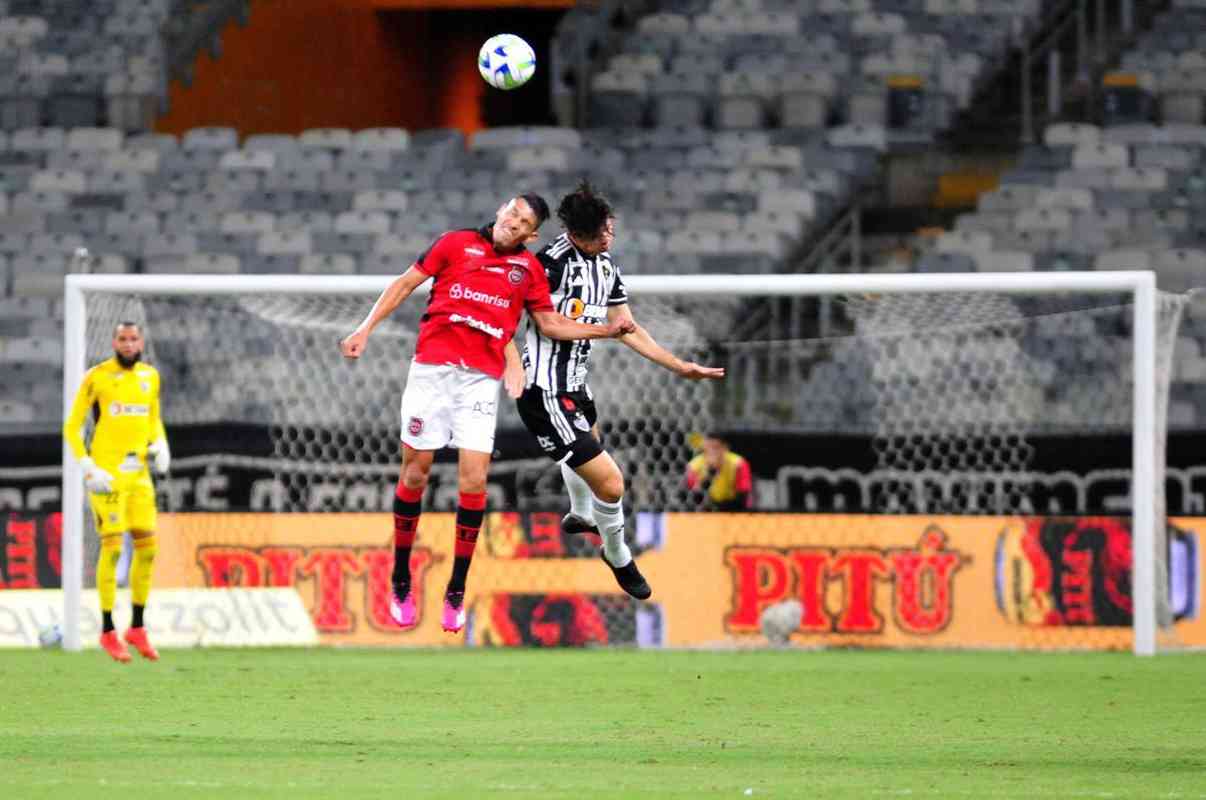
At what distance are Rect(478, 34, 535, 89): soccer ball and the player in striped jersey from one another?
613 mm

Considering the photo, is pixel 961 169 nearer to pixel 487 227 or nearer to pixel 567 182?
pixel 567 182

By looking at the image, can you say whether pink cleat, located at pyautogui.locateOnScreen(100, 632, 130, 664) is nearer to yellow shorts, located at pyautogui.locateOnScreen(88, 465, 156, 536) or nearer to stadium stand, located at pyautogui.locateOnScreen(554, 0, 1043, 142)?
yellow shorts, located at pyautogui.locateOnScreen(88, 465, 156, 536)

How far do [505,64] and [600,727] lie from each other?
10.1 ft

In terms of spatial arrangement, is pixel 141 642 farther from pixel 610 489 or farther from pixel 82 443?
pixel 610 489

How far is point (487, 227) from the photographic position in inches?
373

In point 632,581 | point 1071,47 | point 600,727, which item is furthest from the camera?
point 1071,47

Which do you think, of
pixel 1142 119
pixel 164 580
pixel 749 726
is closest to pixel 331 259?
pixel 164 580

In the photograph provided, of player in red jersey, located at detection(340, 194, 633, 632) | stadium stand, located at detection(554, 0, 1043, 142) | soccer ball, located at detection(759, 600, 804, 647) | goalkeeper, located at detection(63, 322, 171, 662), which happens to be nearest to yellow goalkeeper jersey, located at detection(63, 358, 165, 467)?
goalkeeper, located at detection(63, 322, 171, 662)

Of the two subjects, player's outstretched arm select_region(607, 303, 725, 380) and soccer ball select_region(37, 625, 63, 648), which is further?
soccer ball select_region(37, 625, 63, 648)

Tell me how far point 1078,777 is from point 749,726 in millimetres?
2067

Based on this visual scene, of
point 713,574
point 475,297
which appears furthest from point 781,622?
point 475,297

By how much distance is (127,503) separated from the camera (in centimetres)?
1270

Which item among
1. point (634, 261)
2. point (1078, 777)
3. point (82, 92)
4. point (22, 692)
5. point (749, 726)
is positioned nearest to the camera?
point (1078, 777)

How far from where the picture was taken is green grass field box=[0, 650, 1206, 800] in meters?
6.79
